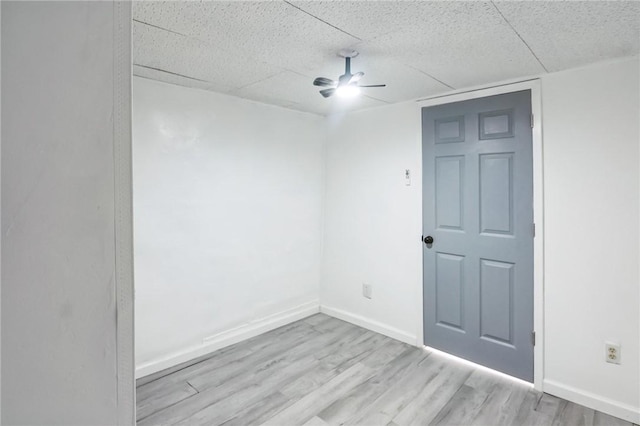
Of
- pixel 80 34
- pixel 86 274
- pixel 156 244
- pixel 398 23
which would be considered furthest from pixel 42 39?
pixel 156 244

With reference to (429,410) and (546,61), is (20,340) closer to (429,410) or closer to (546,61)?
(429,410)

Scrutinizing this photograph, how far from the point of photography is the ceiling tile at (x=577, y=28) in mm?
1522

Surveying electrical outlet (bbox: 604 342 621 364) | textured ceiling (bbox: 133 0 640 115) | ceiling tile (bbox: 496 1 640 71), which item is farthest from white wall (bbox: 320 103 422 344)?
electrical outlet (bbox: 604 342 621 364)

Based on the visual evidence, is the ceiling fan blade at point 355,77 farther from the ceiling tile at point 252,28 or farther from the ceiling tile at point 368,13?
the ceiling tile at point 368,13

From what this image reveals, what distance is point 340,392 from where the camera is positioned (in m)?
2.38

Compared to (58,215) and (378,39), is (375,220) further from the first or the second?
(58,215)

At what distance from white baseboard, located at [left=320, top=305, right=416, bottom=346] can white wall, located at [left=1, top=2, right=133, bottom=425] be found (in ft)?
9.34

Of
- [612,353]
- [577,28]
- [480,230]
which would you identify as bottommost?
[612,353]

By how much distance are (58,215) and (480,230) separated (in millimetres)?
2734

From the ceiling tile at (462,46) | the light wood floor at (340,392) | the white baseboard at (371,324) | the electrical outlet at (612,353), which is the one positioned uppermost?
the ceiling tile at (462,46)

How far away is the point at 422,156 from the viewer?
3018 millimetres

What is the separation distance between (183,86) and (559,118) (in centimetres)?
279

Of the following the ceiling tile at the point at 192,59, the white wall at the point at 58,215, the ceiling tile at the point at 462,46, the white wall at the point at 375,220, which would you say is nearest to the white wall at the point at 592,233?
the ceiling tile at the point at 462,46

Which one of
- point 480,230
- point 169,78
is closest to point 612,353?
point 480,230
